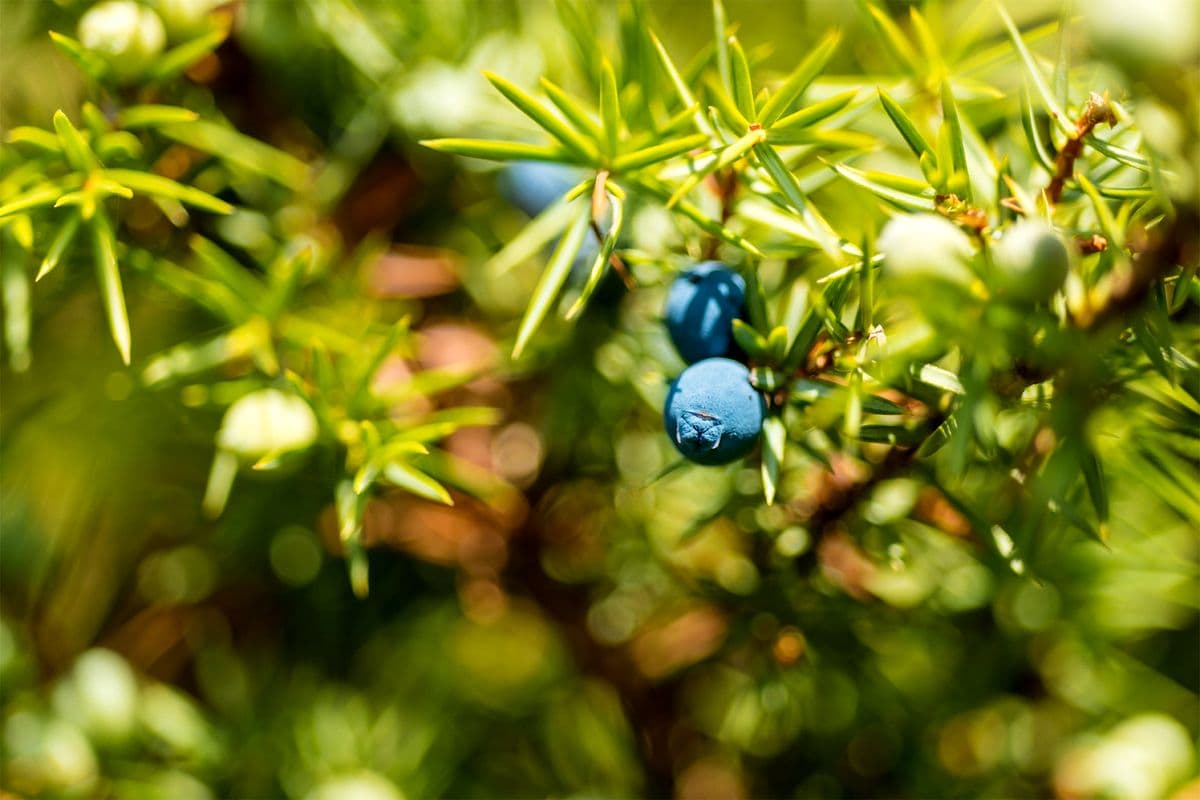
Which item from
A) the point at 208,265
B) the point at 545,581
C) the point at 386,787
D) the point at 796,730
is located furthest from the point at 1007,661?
the point at 208,265

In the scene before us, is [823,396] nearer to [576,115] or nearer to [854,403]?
[854,403]

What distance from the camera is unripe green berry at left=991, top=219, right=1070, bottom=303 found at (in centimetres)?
33

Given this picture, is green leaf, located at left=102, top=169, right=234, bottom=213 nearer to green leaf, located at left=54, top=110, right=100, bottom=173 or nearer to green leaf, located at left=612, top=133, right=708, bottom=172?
green leaf, located at left=54, top=110, right=100, bottom=173

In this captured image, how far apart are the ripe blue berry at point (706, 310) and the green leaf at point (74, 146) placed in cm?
32

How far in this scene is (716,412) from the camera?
427mm

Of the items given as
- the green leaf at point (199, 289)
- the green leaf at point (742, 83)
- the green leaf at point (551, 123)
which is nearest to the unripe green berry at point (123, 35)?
the green leaf at point (199, 289)

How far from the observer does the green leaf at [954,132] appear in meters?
0.40

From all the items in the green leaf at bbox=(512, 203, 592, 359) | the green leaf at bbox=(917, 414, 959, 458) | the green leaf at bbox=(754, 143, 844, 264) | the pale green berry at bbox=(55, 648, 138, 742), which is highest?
the green leaf at bbox=(754, 143, 844, 264)

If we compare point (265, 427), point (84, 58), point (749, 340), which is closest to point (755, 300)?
point (749, 340)

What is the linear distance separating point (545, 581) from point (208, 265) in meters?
0.33

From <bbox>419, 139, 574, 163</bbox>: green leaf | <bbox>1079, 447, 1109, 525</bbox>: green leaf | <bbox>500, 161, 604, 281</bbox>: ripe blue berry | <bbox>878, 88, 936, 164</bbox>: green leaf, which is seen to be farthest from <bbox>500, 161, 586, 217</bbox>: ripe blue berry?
<bbox>1079, 447, 1109, 525</bbox>: green leaf

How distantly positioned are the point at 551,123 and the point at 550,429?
0.25 metres

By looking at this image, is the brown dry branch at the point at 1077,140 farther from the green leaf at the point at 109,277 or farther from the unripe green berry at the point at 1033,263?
the green leaf at the point at 109,277

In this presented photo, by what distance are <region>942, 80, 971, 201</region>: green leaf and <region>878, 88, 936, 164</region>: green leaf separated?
0.04ft
